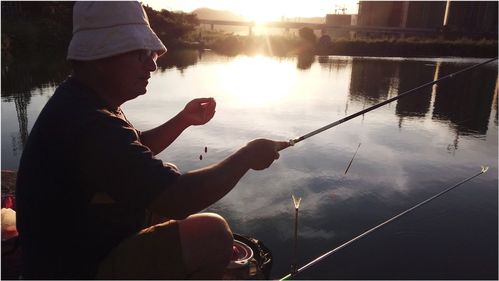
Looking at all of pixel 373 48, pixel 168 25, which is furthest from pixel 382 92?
pixel 168 25

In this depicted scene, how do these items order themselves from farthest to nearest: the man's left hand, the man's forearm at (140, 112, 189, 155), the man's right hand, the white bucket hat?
the man's left hand, the man's forearm at (140, 112, 189, 155), the man's right hand, the white bucket hat

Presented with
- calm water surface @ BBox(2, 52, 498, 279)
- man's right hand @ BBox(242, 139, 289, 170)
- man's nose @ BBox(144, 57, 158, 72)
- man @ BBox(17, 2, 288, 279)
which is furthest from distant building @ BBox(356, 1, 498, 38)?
man @ BBox(17, 2, 288, 279)

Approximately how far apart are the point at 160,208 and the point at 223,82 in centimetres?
1922

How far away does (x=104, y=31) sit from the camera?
2.11 meters

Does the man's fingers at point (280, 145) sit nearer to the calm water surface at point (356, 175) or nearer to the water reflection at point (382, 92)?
the calm water surface at point (356, 175)

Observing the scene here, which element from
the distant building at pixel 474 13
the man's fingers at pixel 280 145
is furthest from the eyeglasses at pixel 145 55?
the distant building at pixel 474 13

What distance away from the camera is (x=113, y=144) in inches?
73.8

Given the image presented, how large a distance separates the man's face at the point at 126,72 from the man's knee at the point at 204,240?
87cm

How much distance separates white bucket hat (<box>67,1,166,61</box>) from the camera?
2.11 metres

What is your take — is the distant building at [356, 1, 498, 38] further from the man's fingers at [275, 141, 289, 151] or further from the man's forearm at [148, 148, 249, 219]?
the man's forearm at [148, 148, 249, 219]

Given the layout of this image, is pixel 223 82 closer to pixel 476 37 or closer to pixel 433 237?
pixel 433 237

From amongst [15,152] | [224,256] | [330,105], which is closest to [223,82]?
[330,105]

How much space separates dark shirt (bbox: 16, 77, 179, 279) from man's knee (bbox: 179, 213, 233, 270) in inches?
18.2

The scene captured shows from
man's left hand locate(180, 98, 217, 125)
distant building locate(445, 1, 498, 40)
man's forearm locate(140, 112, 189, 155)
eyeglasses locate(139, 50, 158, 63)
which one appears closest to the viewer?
eyeglasses locate(139, 50, 158, 63)
